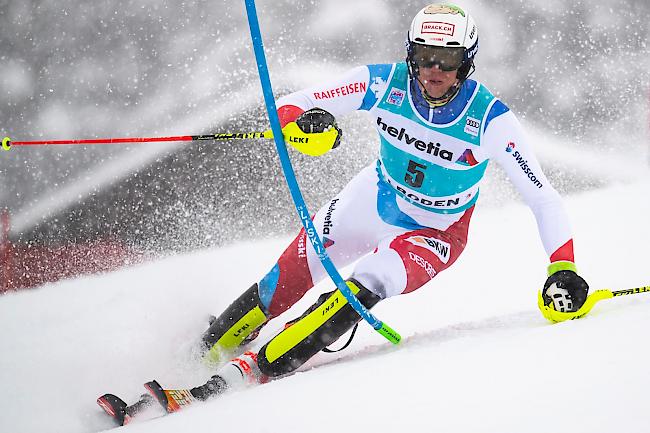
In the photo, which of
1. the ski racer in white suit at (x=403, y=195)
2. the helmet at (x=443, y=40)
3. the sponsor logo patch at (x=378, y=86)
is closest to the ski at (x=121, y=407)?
the ski racer in white suit at (x=403, y=195)

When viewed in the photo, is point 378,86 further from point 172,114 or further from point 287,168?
point 172,114

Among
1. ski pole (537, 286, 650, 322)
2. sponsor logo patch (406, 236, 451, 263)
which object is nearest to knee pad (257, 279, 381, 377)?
sponsor logo patch (406, 236, 451, 263)

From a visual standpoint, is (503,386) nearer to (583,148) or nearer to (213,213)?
(213,213)

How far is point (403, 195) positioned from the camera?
309 cm

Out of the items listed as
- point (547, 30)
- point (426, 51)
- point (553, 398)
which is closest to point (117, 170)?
point (426, 51)

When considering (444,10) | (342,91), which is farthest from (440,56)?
(342,91)

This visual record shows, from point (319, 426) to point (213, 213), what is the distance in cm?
390

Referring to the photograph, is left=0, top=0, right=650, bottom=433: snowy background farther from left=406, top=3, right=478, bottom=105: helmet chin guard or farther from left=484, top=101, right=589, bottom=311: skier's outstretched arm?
left=406, top=3, right=478, bottom=105: helmet chin guard

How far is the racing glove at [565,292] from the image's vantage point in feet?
8.39

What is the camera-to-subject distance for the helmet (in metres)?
2.66

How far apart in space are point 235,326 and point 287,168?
0.90 meters

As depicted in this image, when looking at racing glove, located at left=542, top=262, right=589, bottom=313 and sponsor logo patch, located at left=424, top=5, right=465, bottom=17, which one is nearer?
racing glove, located at left=542, top=262, right=589, bottom=313

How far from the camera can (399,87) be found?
291cm

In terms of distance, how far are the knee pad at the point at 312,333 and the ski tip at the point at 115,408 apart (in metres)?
0.53
